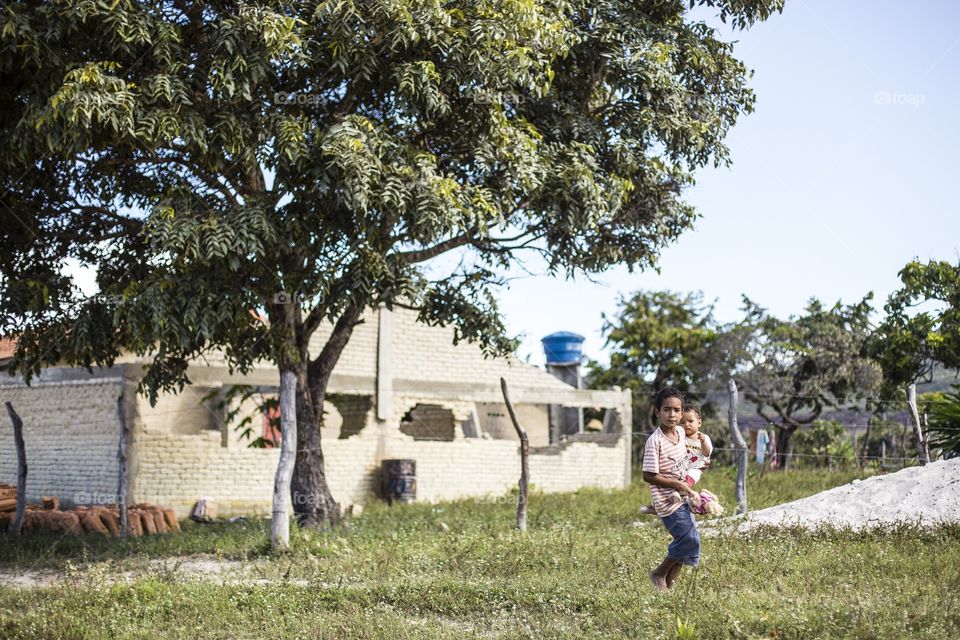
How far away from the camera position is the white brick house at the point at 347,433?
52.9 ft

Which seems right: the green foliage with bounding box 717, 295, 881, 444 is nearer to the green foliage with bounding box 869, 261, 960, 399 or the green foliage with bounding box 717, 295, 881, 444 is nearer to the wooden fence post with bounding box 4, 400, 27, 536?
the green foliage with bounding box 869, 261, 960, 399

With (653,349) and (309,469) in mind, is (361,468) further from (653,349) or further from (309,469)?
(653,349)

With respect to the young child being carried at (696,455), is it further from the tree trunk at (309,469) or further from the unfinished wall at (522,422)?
the unfinished wall at (522,422)

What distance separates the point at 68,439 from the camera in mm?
16719

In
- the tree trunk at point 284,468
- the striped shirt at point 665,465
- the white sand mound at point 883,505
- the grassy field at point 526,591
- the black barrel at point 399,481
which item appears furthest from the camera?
the black barrel at point 399,481

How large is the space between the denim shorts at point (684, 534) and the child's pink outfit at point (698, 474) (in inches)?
3.4

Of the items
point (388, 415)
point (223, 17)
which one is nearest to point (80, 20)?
point (223, 17)

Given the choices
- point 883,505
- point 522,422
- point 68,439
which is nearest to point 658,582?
point 883,505

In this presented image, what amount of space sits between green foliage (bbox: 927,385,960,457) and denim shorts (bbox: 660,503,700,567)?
34.2 feet

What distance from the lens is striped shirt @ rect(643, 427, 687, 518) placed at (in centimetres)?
723

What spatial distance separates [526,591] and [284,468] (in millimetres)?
4890

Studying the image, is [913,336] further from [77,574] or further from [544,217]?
[77,574]

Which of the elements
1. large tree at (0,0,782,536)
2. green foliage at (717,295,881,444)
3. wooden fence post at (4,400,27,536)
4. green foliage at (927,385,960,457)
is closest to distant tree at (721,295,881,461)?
green foliage at (717,295,881,444)

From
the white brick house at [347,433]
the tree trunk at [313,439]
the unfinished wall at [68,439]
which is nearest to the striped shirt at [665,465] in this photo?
the tree trunk at [313,439]
